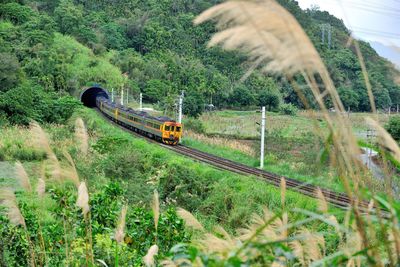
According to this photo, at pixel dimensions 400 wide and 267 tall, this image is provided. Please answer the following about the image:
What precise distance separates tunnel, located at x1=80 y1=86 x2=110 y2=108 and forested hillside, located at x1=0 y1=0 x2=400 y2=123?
2.58 ft

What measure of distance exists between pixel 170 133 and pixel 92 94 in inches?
808

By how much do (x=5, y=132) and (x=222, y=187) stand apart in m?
11.3

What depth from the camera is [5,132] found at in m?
19.8

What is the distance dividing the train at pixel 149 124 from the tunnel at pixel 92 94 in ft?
27.6

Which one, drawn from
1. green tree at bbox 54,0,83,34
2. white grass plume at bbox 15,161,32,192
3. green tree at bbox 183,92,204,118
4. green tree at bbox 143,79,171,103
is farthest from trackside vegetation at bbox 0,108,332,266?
green tree at bbox 54,0,83,34

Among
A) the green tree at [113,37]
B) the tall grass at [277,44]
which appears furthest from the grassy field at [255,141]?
the green tree at [113,37]

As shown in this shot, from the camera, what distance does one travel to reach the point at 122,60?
4350 cm

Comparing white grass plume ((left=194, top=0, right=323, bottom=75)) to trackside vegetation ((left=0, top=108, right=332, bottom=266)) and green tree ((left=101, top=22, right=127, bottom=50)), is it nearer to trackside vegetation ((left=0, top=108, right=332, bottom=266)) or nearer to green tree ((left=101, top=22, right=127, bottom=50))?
trackside vegetation ((left=0, top=108, right=332, bottom=266))

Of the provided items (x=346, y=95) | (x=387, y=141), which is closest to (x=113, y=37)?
(x=346, y=95)

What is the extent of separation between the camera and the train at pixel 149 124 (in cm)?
1934

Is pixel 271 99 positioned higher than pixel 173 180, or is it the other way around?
pixel 271 99

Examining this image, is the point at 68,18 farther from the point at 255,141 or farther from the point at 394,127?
the point at 394,127

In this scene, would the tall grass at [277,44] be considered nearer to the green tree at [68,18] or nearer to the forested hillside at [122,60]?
the forested hillside at [122,60]

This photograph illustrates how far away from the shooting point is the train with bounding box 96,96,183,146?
19.3m
